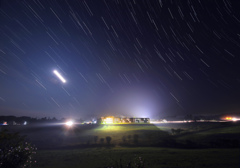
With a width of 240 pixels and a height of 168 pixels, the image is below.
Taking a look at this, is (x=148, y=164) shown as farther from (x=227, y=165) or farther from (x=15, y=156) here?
(x=15, y=156)

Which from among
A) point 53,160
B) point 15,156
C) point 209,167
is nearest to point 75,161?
point 53,160

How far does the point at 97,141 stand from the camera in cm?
3138

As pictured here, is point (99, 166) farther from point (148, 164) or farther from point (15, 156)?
point (15, 156)

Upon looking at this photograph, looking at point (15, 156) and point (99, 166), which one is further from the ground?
point (15, 156)

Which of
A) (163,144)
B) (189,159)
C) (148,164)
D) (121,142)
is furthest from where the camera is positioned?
(121,142)

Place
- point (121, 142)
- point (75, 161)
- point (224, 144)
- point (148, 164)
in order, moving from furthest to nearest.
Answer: point (121, 142), point (224, 144), point (75, 161), point (148, 164)

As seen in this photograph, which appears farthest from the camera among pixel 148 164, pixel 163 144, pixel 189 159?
pixel 163 144

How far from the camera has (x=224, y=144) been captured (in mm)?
25109

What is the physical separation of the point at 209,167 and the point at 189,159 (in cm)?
276

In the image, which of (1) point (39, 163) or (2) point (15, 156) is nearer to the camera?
(2) point (15, 156)

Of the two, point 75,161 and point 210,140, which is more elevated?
point 210,140

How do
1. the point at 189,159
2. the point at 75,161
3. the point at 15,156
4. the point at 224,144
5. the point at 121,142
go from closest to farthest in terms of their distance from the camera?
the point at 15,156, the point at 189,159, the point at 75,161, the point at 224,144, the point at 121,142

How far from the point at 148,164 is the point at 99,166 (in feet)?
12.9

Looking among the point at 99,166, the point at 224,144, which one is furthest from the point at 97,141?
the point at 224,144
